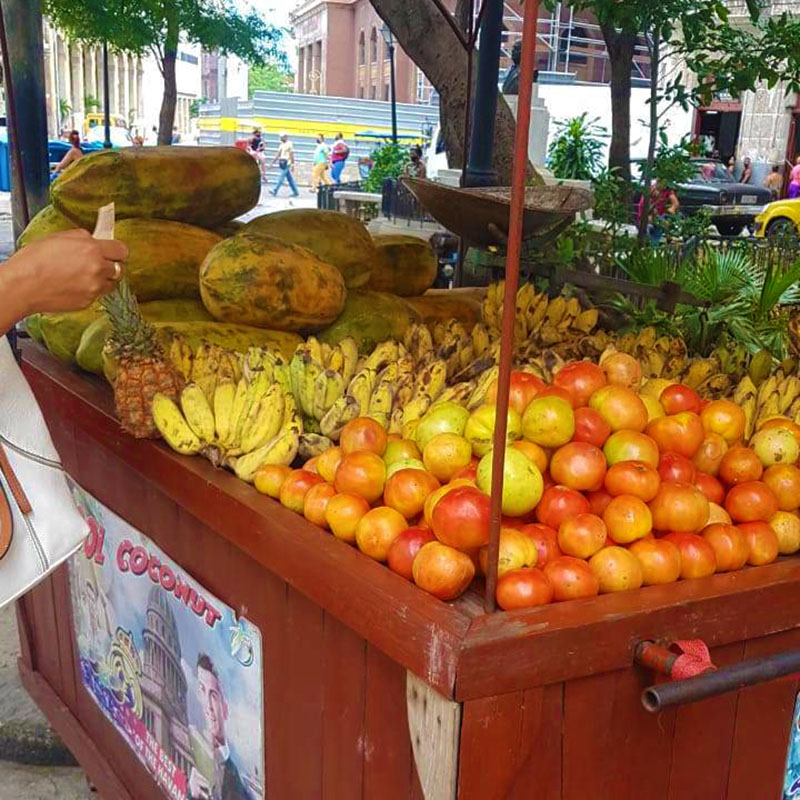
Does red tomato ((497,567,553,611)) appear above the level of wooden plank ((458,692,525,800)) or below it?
above

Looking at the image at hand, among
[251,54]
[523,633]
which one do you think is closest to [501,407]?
[523,633]

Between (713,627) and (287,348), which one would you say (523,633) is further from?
(287,348)

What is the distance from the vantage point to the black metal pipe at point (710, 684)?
154cm

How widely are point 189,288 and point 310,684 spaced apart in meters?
1.93

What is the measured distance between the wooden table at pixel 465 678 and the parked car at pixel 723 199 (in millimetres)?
17006

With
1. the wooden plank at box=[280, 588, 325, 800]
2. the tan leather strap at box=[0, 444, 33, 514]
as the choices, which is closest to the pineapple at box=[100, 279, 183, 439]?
the tan leather strap at box=[0, 444, 33, 514]

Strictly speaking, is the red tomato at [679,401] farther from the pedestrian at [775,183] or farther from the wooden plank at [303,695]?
the pedestrian at [775,183]

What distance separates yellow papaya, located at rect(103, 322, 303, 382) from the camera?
3061 millimetres

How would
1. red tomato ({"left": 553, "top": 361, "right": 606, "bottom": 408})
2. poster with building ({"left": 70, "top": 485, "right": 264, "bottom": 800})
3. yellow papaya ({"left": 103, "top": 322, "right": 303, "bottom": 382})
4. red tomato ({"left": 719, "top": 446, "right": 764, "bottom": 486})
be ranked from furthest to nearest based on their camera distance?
yellow papaya ({"left": 103, "top": 322, "right": 303, "bottom": 382}), poster with building ({"left": 70, "top": 485, "right": 264, "bottom": 800}), red tomato ({"left": 553, "top": 361, "right": 606, "bottom": 408}), red tomato ({"left": 719, "top": 446, "right": 764, "bottom": 486})

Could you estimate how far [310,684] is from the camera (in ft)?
6.81

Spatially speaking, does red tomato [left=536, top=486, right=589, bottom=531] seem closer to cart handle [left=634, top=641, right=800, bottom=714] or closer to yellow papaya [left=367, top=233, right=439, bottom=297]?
cart handle [left=634, top=641, right=800, bottom=714]

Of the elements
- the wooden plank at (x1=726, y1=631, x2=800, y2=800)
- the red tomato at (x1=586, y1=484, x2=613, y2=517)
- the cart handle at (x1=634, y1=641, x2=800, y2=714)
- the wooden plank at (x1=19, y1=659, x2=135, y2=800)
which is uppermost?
the red tomato at (x1=586, y1=484, x2=613, y2=517)

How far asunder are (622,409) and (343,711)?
0.96 meters

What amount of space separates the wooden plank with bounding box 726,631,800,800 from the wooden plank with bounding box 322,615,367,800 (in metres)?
0.82
